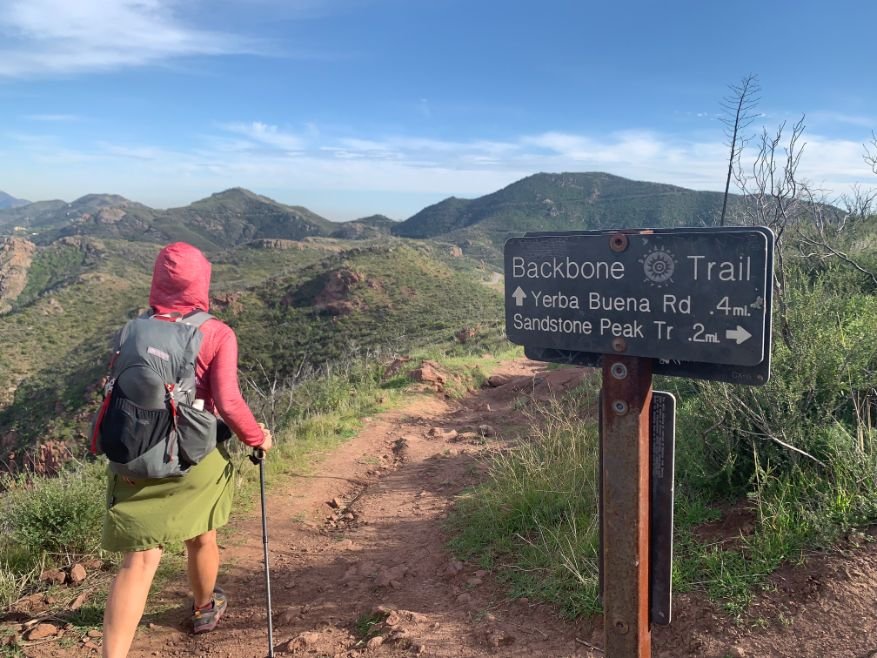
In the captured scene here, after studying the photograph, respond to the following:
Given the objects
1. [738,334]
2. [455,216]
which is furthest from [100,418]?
[455,216]

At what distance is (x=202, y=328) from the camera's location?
2.54 meters

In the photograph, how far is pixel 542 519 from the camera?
348cm

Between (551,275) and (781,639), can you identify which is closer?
(551,275)

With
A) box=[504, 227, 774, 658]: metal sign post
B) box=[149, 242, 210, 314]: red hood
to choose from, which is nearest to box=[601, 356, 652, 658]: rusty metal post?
box=[504, 227, 774, 658]: metal sign post

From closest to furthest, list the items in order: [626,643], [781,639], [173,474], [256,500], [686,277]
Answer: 1. [686,277]
2. [626,643]
3. [781,639]
4. [173,474]
5. [256,500]

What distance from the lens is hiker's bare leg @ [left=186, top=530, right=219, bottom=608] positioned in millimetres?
2791

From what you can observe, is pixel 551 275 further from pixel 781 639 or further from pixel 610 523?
pixel 781 639

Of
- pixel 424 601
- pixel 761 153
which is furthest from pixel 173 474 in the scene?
pixel 761 153

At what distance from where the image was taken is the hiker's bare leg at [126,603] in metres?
2.38

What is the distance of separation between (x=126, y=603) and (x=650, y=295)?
7.71 ft

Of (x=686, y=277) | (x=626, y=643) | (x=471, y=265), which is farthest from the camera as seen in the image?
(x=471, y=265)

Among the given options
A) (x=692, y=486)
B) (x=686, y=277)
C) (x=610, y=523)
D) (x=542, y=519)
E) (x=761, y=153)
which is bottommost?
(x=542, y=519)

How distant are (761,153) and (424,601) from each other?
Result: 11.8 ft

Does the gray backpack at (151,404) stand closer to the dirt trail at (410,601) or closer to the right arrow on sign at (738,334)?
the dirt trail at (410,601)
